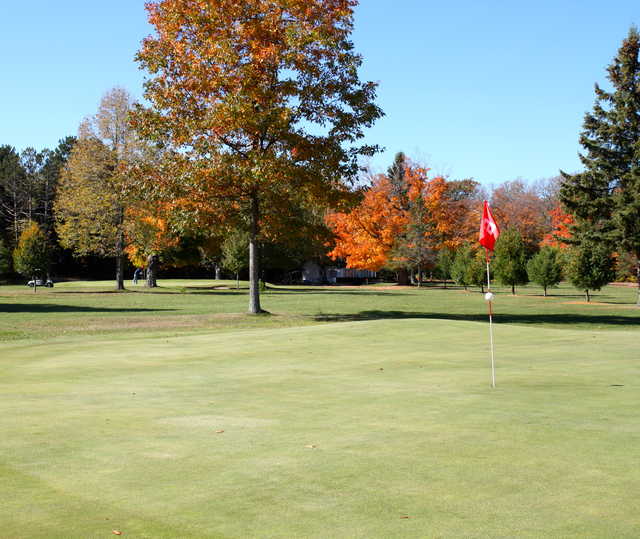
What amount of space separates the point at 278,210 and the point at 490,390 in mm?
23877

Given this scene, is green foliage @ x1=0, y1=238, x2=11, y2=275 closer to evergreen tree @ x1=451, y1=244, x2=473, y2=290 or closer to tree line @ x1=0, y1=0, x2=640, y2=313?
tree line @ x1=0, y1=0, x2=640, y2=313

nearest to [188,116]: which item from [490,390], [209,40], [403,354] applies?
[209,40]

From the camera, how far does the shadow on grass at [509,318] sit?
3303 cm

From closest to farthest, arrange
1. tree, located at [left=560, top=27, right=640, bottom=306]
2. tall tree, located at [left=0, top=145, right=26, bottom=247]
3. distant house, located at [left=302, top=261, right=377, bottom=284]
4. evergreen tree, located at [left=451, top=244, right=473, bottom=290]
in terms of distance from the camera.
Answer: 1. tree, located at [left=560, top=27, right=640, bottom=306]
2. evergreen tree, located at [left=451, top=244, right=473, bottom=290]
3. tall tree, located at [left=0, top=145, right=26, bottom=247]
4. distant house, located at [left=302, top=261, right=377, bottom=284]

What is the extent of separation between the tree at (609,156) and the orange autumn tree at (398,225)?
24.2 metres

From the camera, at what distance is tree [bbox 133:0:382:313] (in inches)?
1236

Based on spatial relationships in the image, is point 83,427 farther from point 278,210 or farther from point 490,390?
point 278,210

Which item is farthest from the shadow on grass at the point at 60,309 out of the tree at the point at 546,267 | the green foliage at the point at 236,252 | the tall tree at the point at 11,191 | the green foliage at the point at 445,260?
the tall tree at the point at 11,191

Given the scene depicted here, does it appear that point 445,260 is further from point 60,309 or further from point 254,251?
point 60,309

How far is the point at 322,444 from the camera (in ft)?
24.5

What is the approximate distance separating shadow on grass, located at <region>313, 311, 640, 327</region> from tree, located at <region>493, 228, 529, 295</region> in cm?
2249

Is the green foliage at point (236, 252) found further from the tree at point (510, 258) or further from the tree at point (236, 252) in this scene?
the tree at point (510, 258)

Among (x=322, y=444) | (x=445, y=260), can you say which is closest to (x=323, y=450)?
(x=322, y=444)

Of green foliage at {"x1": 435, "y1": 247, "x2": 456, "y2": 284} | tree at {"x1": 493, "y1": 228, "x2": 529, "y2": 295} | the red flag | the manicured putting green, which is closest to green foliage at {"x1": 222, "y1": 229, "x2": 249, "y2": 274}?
green foliage at {"x1": 435, "y1": 247, "x2": 456, "y2": 284}
